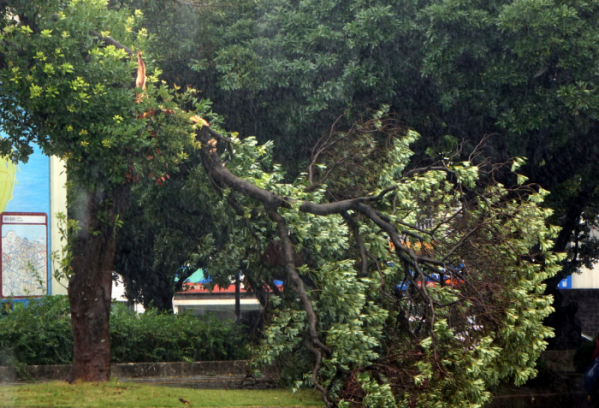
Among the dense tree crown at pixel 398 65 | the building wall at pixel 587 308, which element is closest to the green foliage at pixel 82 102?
the dense tree crown at pixel 398 65

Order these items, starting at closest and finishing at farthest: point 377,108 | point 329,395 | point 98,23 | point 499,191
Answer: point 329,395, point 98,23, point 499,191, point 377,108

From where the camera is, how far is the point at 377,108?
11539 millimetres

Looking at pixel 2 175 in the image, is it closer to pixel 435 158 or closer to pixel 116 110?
pixel 116 110

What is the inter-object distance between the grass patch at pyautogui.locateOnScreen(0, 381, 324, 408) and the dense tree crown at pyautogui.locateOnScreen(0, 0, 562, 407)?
54cm

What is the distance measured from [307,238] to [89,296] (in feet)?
10.7

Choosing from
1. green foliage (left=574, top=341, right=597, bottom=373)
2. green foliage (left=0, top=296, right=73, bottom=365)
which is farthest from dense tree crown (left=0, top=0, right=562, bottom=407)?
green foliage (left=574, top=341, right=597, bottom=373)

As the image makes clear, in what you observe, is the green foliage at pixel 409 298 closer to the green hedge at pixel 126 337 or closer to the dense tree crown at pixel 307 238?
the dense tree crown at pixel 307 238

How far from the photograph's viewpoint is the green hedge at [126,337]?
10852 mm

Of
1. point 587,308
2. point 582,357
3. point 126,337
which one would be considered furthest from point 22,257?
point 587,308

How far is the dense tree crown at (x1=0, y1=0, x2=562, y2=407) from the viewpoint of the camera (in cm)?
687

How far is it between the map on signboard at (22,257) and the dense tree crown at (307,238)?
18.7ft

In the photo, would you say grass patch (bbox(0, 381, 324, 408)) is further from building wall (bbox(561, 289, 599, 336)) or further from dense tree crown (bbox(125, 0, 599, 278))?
building wall (bbox(561, 289, 599, 336))

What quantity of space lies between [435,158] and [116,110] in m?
6.86

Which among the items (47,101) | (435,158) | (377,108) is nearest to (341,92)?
(377,108)
